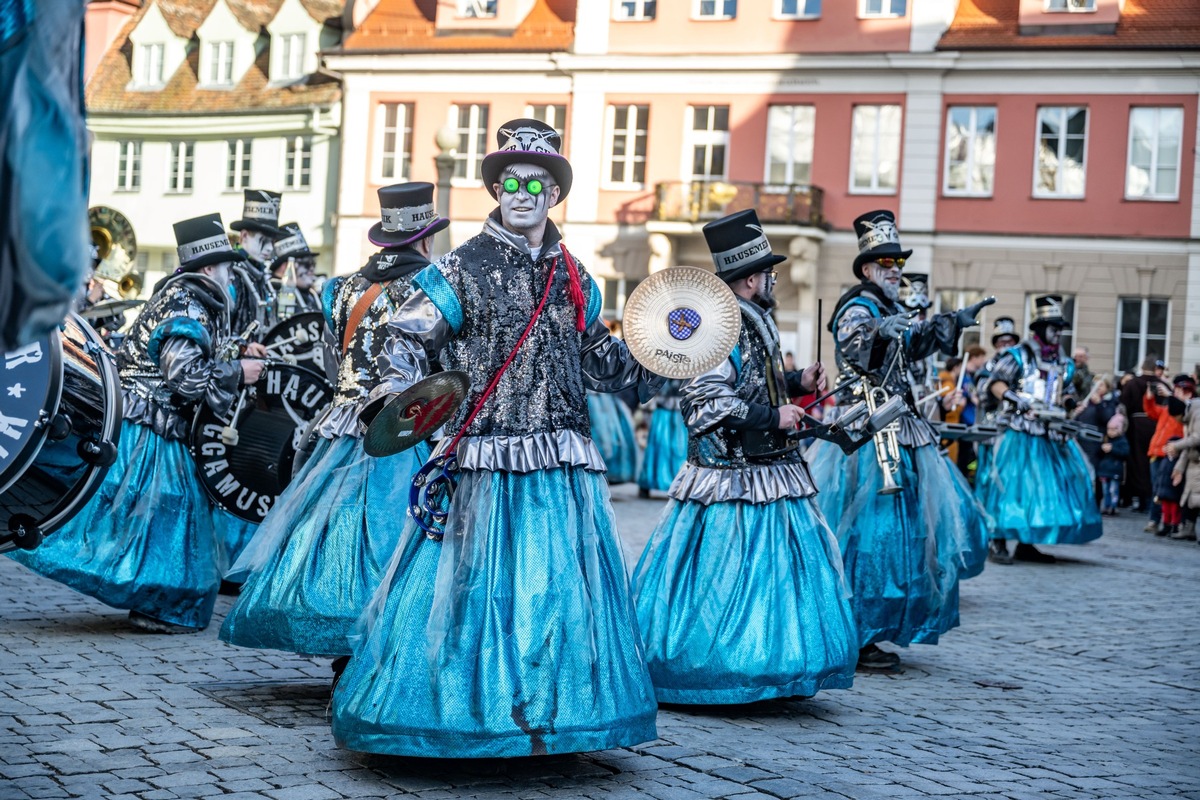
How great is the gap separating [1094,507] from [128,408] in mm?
9058

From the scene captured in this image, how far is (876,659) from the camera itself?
827cm

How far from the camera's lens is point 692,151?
36594 mm

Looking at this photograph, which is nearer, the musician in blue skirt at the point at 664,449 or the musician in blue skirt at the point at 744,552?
the musician in blue skirt at the point at 744,552

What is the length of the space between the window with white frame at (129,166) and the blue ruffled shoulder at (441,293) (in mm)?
42109

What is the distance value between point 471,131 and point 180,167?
10453mm

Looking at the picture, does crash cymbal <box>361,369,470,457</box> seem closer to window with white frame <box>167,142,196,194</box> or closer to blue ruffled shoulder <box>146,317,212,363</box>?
blue ruffled shoulder <box>146,317,212,363</box>

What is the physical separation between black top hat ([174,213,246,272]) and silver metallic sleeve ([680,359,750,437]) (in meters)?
2.69

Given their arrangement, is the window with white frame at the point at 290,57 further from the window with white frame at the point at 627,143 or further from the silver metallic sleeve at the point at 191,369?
the silver metallic sleeve at the point at 191,369

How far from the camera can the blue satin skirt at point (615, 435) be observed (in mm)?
18156

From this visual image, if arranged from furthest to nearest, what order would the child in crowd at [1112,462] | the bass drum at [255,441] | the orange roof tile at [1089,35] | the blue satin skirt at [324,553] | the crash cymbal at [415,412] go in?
1. the orange roof tile at [1089,35]
2. the child in crowd at [1112,462]
3. the bass drum at [255,441]
4. the blue satin skirt at [324,553]
5. the crash cymbal at [415,412]

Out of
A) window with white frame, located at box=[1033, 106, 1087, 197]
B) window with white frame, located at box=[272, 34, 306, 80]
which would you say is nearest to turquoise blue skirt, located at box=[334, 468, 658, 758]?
window with white frame, located at box=[1033, 106, 1087, 197]

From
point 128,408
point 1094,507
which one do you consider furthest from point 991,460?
point 128,408

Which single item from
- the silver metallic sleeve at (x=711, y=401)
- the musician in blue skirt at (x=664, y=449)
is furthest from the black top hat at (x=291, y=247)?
the musician in blue skirt at (x=664, y=449)

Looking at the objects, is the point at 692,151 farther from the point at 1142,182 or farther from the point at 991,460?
the point at 991,460
